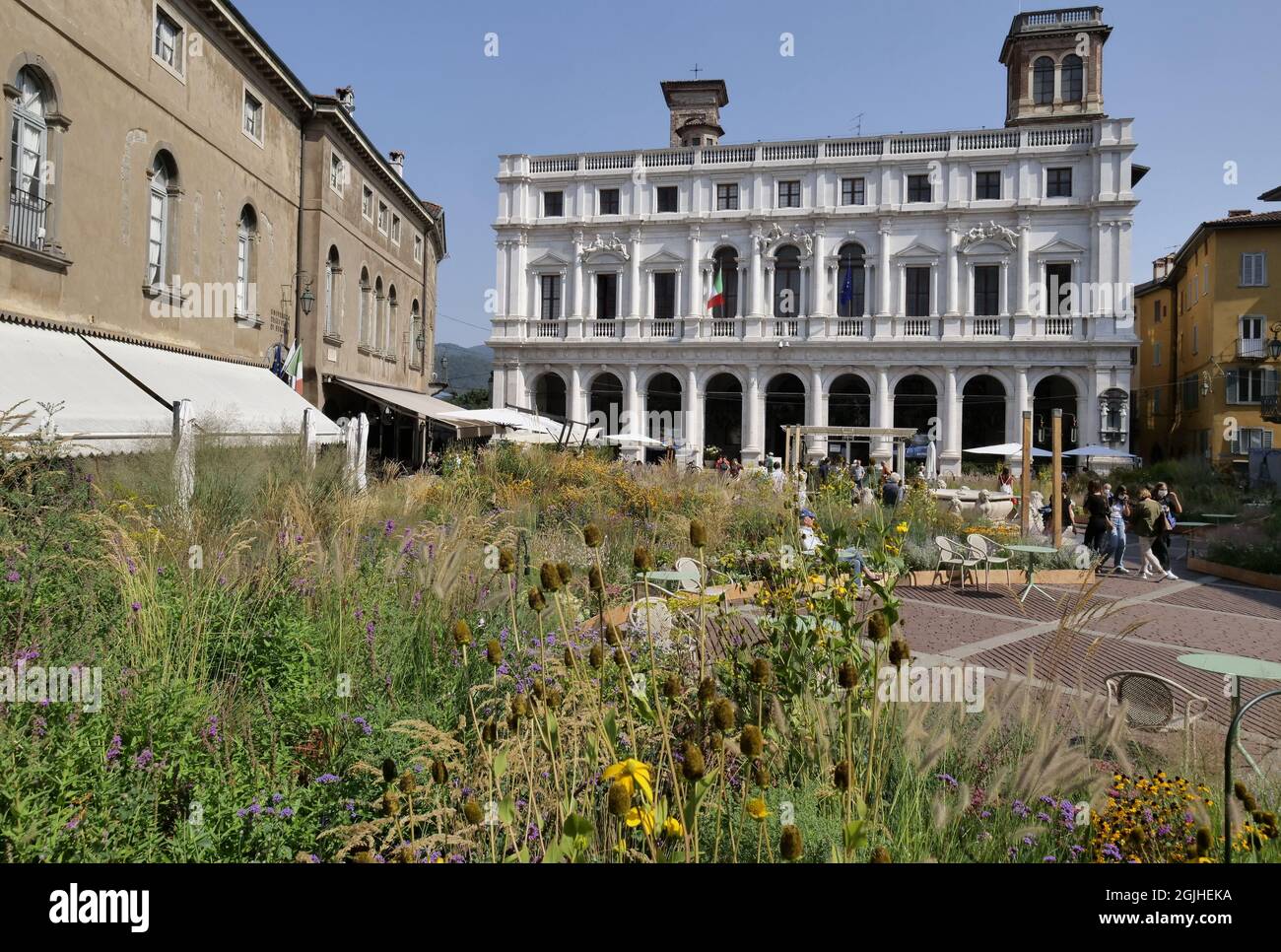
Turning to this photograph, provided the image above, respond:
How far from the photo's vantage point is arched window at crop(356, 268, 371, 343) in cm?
2366

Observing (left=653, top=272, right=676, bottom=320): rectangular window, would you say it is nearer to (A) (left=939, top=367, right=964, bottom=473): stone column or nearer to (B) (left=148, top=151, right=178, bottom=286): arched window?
(A) (left=939, top=367, right=964, bottom=473): stone column

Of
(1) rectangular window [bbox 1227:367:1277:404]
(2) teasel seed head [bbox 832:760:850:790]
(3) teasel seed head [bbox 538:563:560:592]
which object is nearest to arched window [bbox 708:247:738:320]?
(1) rectangular window [bbox 1227:367:1277:404]

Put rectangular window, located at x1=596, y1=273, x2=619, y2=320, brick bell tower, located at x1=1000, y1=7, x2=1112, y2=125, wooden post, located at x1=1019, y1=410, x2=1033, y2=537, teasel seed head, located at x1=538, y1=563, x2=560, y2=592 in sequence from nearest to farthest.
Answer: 1. teasel seed head, located at x1=538, y1=563, x2=560, y2=592
2. wooden post, located at x1=1019, y1=410, x2=1033, y2=537
3. brick bell tower, located at x1=1000, y1=7, x2=1112, y2=125
4. rectangular window, located at x1=596, y1=273, x2=619, y2=320

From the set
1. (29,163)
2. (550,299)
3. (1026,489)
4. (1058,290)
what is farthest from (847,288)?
(29,163)

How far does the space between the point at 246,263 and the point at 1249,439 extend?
35473mm

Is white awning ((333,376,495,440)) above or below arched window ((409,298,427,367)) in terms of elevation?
below

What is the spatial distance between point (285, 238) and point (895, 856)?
20352 mm

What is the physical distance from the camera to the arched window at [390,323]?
86.0ft

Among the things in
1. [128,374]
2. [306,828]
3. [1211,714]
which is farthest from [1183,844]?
[128,374]

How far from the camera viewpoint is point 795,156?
3791cm

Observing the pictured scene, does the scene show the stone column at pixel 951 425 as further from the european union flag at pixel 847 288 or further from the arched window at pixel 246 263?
the arched window at pixel 246 263

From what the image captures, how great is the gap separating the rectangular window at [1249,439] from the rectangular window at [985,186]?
44.5ft

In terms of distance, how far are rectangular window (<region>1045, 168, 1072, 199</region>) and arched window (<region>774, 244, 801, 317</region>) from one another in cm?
1064
